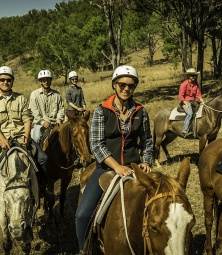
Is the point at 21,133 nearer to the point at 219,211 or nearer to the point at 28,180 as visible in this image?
the point at 28,180

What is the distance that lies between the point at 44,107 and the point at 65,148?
5.63 ft

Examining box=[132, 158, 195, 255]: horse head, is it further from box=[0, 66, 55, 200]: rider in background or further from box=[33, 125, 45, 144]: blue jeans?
box=[33, 125, 45, 144]: blue jeans

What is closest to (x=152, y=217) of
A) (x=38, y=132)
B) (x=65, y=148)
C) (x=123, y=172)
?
(x=123, y=172)

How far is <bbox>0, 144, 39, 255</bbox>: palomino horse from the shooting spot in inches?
161

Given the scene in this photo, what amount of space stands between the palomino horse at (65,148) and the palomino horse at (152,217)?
258cm

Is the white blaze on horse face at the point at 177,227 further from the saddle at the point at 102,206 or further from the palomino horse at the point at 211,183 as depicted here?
the palomino horse at the point at 211,183

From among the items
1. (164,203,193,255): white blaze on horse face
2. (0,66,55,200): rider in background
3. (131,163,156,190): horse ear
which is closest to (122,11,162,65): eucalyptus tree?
(0,66,55,200): rider in background

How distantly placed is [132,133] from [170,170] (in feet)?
19.3

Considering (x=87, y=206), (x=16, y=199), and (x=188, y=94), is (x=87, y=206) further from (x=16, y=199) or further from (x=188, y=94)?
(x=188, y=94)

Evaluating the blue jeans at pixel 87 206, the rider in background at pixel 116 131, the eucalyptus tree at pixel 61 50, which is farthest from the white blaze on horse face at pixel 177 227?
the eucalyptus tree at pixel 61 50

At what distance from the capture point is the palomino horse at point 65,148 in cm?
559

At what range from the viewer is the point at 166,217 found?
87.4 inches

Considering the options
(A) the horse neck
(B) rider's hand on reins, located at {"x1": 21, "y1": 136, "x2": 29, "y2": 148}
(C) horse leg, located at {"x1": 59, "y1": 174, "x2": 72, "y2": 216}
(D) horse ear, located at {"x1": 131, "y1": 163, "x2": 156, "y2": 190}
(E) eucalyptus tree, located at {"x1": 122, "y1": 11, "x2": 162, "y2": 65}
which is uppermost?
(E) eucalyptus tree, located at {"x1": 122, "y1": 11, "x2": 162, "y2": 65}

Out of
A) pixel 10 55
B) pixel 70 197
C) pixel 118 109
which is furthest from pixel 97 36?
pixel 118 109
